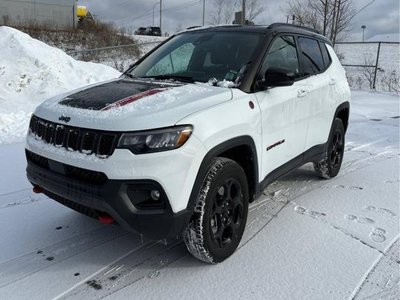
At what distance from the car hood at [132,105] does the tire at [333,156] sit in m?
2.33

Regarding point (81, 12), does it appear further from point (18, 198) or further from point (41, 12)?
point (18, 198)

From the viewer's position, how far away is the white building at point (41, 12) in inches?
1249

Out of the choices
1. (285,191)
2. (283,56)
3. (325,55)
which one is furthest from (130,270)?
(325,55)

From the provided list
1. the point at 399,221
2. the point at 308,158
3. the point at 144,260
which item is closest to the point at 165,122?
the point at 144,260

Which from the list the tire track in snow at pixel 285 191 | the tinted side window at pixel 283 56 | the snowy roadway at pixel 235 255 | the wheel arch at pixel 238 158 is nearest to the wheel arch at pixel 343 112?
the tire track in snow at pixel 285 191

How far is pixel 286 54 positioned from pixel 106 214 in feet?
8.01

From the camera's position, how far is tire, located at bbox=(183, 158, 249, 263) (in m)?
2.91

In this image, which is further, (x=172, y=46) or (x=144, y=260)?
(x=172, y=46)

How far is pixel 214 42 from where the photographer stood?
4008mm

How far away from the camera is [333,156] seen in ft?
17.4

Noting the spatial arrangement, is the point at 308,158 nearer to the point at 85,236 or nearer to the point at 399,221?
the point at 399,221

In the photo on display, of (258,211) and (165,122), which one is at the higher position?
(165,122)

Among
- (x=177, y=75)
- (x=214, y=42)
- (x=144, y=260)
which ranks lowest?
(x=144, y=260)

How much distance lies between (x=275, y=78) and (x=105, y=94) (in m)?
1.37
